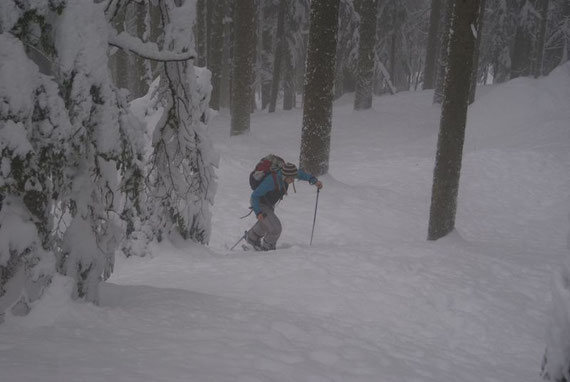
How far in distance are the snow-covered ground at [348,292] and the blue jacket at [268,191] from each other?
97 centimetres

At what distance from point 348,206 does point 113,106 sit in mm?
7346

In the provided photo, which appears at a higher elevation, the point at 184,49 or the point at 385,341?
the point at 184,49

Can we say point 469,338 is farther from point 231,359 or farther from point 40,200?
point 40,200

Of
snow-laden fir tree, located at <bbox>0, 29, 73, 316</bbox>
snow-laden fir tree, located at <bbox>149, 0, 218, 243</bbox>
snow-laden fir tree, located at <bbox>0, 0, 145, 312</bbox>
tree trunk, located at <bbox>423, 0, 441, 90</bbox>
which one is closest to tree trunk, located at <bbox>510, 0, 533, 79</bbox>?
tree trunk, located at <bbox>423, 0, 441, 90</bbox>

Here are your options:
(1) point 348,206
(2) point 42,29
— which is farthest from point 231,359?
(1) point 348,206

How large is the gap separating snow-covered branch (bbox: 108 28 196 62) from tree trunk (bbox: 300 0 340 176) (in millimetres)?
6385

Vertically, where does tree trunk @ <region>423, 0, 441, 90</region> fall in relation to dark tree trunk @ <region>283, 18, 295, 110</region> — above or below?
above

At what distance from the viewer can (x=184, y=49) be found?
4379mm

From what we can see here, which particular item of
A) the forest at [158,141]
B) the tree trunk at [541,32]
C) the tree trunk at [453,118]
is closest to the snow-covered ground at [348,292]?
the forest at [158,141]

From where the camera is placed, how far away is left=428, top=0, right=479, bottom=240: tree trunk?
23.9 ft

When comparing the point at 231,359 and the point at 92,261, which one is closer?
the point at 231,359

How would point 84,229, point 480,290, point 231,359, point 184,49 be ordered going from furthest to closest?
1. point 480,290
2. point 184,49
3. point 84,229
4. point 231,359

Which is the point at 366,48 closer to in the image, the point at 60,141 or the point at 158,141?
the point at 158,141

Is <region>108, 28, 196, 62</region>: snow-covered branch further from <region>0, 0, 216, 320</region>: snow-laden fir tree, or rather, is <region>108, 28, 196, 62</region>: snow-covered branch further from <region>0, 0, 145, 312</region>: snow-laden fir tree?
<region>0, 0, 145, 312</region>: snow-laden fir tree
